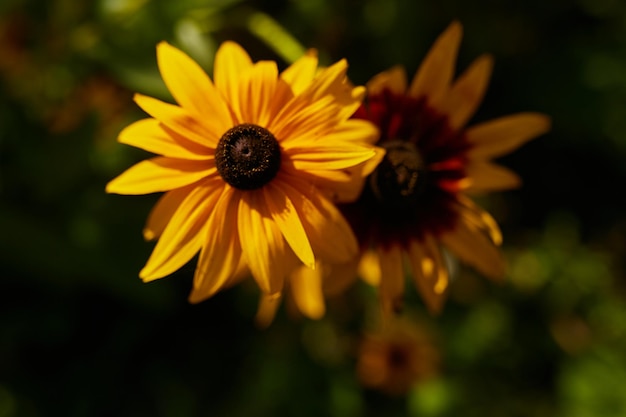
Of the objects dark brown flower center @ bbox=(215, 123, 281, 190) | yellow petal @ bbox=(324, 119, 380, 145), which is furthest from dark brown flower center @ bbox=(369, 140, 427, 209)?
dark brown flower center @ bbox=(215, 123, 281, 190)

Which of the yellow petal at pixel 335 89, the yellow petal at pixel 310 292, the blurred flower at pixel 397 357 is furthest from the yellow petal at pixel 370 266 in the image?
the blurred flower at pixel 397 357

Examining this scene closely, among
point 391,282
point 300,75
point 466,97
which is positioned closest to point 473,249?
point 391,282

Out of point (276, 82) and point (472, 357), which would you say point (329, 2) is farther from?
point (472, 357)

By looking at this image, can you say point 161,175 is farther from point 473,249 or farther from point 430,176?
point 473,249

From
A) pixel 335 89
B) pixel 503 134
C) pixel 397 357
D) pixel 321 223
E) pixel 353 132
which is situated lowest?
pixel 397 357

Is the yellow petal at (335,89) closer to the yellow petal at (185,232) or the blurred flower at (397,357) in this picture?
the yellow petal at (185,232)

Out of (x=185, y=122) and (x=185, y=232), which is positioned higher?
(x=185, y=122)

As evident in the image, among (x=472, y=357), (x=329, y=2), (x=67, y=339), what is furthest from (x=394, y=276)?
(x=67, y=339)
